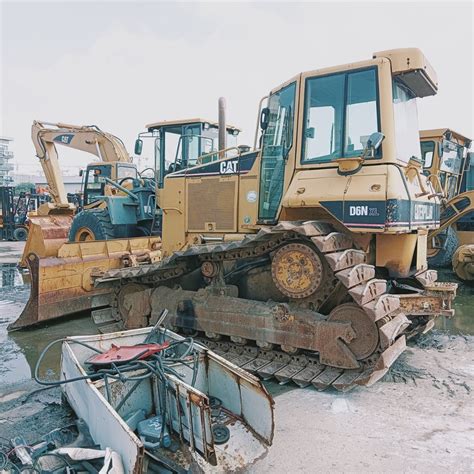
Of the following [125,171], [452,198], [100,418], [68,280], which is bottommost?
[100,418]

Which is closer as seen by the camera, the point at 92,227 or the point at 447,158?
the point at 92,227

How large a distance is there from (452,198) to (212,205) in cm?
669

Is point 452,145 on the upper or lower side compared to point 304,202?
upper

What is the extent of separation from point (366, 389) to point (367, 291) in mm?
1012

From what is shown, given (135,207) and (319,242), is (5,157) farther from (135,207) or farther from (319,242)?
(319,242)

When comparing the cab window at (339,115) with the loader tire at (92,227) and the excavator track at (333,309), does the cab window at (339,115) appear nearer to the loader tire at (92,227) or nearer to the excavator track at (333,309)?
the excavator track at (333,309)

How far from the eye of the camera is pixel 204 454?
3018 millimetres

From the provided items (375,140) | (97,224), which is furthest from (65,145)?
(375,140)

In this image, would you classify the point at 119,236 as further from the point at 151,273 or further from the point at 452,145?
the point at 452,145

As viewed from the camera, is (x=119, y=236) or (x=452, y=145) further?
(x=452, y=145)

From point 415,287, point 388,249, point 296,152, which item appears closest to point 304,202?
point 296,152

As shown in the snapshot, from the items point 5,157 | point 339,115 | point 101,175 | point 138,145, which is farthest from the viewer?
point 5,157

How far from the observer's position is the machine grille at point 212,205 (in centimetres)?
578

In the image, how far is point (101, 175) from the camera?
13.7 m
